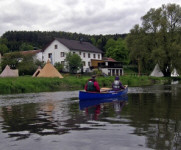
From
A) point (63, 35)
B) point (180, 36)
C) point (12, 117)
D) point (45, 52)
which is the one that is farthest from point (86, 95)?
point (63, 35)

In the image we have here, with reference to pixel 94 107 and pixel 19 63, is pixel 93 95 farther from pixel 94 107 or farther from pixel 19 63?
pixel 19 63

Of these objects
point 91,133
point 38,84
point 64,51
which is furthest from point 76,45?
point 91,133

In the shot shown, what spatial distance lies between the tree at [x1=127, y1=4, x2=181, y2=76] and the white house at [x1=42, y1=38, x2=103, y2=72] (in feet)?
50.5

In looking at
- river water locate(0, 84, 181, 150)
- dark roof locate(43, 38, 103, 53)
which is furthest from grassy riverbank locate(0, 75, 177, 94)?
dark roof locate(43, 38, 103, 53)

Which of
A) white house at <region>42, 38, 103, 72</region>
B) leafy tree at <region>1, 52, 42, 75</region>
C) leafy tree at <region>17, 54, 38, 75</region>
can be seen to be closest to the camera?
leafy tree at <region>1, 52, 42, 75</region>

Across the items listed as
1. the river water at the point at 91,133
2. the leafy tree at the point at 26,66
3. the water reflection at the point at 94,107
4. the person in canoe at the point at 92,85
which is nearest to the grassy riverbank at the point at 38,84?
the person in canoe at the point at 92,85

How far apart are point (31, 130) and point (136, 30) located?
1915 inches

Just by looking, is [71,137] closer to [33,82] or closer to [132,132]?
[132,132]

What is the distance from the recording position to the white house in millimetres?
64438

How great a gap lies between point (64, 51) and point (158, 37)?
22.9 metres

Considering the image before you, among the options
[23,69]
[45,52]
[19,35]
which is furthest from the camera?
[19,35]

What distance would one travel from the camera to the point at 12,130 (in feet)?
31.8

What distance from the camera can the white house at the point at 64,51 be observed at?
211ft

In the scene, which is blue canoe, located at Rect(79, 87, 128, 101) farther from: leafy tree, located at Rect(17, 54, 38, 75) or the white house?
the white house
